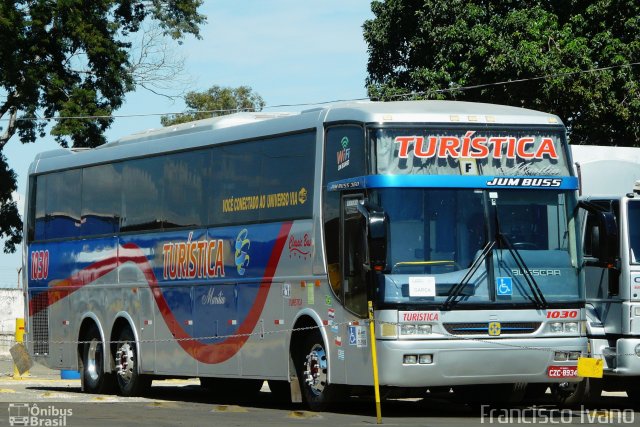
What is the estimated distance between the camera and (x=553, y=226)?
53.0ft

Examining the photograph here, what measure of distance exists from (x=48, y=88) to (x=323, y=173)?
29.3 meters

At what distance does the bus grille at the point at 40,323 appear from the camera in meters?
24.0

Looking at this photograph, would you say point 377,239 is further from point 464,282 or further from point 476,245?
point 476,245

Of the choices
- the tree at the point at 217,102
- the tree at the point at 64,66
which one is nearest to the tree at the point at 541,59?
the tree at the point at 64,66

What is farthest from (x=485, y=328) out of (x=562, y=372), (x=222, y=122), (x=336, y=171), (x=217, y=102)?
(x=217, y=102)

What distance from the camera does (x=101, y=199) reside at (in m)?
22.3

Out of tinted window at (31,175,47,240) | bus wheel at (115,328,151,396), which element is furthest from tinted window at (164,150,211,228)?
tinted window at (31,175,47,240)

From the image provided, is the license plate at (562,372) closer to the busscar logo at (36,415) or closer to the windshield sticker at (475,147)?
the windshield sticker at (475,147)

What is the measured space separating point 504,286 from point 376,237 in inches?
67.3

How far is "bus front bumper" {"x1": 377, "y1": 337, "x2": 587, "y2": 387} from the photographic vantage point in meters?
15.4

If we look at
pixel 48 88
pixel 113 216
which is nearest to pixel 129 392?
pixel 113 216

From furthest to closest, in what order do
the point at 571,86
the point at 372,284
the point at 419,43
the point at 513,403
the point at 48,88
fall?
the point at 48,88, the point at 419,43, the point at 571,86, the point at 513,403, the point at 372,284

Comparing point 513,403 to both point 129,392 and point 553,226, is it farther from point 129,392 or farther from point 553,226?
point 129,392

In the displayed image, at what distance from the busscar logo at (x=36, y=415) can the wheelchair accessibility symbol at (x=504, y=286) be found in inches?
192
